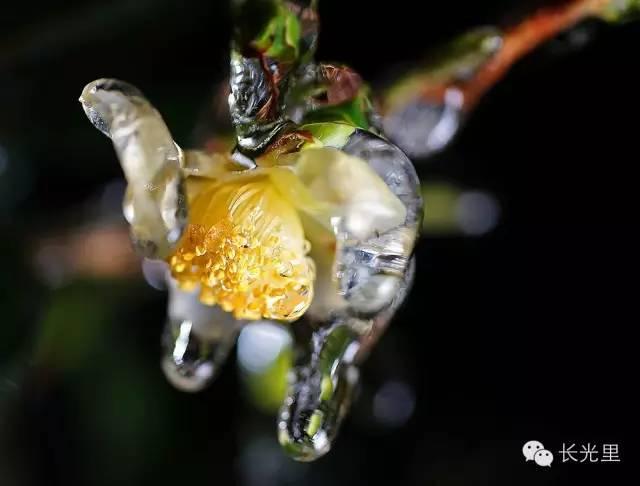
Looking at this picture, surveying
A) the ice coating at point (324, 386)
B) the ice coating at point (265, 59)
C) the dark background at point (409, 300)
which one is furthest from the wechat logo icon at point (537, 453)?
the ice coating at point (265, 59)

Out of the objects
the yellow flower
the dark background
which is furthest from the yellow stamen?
the dark background

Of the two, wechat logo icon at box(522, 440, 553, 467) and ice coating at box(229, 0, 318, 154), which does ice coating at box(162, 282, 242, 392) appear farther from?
wechat logo icon at box(522, 440, 553, 467)

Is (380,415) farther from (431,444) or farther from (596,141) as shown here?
(596,141)

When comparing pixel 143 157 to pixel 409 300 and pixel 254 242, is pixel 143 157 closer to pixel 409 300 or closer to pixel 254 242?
pixel 254 242

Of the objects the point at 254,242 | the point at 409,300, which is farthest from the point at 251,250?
the point at 409,300

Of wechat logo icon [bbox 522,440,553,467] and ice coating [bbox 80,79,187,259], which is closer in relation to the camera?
ice coating [bbox 80,79,187,259]

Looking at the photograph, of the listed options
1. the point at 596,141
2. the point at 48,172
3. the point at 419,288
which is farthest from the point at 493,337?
the point at 48,172

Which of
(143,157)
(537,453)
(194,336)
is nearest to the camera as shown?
(143,157)
